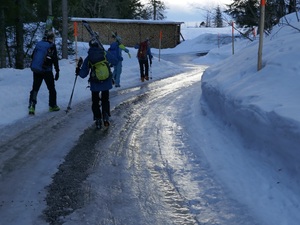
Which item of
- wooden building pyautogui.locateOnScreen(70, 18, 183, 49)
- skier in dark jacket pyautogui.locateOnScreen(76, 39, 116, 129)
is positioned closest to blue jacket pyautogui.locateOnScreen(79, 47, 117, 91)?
skier in dark jacket pyautogui.locateOnScreen(76, 39, 116, 129)

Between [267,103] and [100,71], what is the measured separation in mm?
3681

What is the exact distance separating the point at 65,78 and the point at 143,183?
9871mm

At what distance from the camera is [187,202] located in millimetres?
4562

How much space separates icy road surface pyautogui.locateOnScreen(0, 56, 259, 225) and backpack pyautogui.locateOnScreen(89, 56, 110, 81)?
103 cm

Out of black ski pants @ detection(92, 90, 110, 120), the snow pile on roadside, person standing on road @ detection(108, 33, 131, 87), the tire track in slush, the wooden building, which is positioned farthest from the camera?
the wooden building

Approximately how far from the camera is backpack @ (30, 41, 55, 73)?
9164mm

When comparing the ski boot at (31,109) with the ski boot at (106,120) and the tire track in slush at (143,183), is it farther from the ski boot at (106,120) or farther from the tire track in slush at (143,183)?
the tire track in slush at (143,183)

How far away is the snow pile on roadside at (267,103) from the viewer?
4.61m

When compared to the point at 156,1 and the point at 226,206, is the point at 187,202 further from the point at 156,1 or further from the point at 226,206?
the point at 156,1

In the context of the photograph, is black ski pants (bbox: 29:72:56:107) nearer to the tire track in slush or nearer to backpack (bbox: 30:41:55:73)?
backpack (bbox: 30:41:55:73)

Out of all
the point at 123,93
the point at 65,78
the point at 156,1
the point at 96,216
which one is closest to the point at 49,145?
the point at 96,216

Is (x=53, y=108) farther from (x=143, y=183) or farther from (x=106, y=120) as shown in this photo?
(x=143, y=183)

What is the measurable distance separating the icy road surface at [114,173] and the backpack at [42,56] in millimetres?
1131

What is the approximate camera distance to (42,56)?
9172 mm
